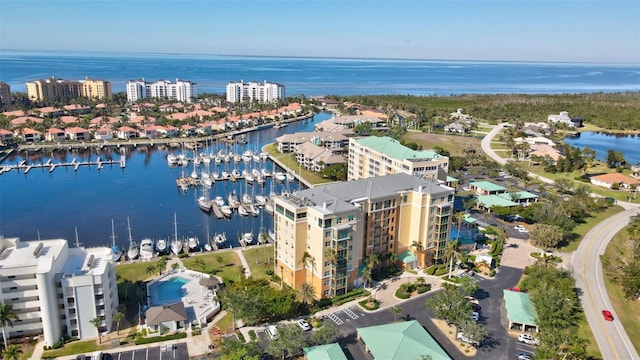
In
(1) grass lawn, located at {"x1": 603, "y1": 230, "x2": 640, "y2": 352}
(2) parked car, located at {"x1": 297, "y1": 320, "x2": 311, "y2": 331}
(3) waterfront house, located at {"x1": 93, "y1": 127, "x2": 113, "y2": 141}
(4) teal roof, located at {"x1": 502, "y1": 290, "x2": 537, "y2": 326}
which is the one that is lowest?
(1) grass lawn, located at {"x1": 603, "y1": 230, "x2": 640, "y2": 352}

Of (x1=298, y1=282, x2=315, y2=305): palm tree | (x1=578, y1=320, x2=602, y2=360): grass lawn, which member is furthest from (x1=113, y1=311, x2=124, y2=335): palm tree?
(x1=578, y1=320, x2=602, y2=360): grass lawn

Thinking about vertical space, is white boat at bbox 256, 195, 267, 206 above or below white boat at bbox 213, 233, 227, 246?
above

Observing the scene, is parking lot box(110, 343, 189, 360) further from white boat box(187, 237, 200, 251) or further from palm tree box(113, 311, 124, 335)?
white boat box(187, 237, 200, 251)

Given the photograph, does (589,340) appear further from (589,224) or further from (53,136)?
(53,136)

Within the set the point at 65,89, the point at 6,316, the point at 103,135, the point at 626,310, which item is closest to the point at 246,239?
the point at 6,316

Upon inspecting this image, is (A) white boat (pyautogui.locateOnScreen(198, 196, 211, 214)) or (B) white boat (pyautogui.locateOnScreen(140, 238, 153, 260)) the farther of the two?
(A) white boat (pyautogui.locateOnScreen(198, 196, 211, 214))

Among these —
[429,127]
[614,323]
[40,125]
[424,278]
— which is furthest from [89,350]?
[429,127]

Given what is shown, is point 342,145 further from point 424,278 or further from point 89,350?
point 89,350
